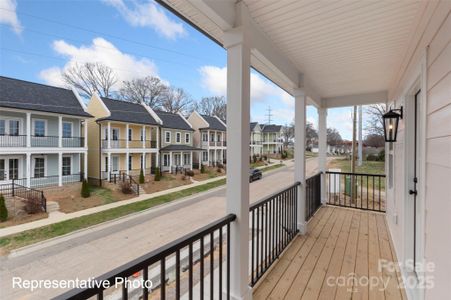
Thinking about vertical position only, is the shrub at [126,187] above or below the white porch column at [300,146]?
below

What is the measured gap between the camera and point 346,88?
376cm

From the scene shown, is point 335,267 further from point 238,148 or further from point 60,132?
point 60,132

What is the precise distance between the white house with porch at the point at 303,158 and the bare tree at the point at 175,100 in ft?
9.38

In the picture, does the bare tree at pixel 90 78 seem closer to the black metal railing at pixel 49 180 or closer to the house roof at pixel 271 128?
the black metal railing at pixel 49 180

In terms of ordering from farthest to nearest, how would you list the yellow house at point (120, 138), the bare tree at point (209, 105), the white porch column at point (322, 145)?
the bare tree at point (209, 105) < the white porch column at point (322, 145) < the yellow house at point (120, 138)

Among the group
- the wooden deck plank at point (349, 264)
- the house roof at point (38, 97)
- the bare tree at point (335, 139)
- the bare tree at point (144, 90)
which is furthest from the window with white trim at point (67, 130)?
the bare tree at point (335, 139)

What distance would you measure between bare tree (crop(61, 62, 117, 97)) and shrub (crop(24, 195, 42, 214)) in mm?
1630

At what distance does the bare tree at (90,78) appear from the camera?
9.40 ft

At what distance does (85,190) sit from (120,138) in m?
2.72

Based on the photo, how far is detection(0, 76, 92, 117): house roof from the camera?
213 cm

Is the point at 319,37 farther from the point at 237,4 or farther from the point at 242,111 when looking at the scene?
the point at 242,111

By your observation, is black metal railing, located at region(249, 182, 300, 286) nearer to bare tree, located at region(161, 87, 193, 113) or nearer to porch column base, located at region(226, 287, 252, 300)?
porch column base, located at region(226, 287, 252, 300)

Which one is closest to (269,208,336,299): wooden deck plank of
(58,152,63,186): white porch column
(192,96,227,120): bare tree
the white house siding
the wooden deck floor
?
the wooden deck floor

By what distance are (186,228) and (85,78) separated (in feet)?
11.7
